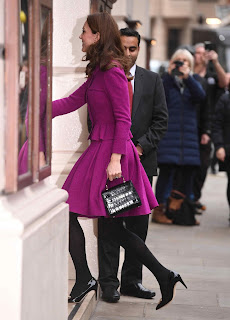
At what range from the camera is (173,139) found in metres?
9.20

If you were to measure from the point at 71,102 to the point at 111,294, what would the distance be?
1375 millimetres

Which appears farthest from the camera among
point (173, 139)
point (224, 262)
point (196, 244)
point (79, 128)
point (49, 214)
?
point (173, 139)

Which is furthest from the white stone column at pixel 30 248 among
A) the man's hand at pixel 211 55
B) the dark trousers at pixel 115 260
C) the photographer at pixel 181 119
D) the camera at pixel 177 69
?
the man's hand at pixel 211 55

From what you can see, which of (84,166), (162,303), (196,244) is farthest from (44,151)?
(196,244)

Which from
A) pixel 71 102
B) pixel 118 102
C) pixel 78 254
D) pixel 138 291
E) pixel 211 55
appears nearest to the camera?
pixel 118 102

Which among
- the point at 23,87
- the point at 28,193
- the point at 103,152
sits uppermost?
the point at 23,87

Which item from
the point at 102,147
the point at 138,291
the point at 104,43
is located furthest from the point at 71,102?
the point at 138,291

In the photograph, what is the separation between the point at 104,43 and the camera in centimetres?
484

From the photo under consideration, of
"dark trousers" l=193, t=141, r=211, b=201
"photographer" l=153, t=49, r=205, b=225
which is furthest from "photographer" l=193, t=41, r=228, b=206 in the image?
"photographer" l=153, t=49, r=205, b=225

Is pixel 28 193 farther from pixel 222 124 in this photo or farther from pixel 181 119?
pixel 222 124

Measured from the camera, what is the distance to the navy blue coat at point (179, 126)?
9.14m

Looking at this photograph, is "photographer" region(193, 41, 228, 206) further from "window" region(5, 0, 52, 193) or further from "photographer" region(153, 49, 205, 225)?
"window" region(5, 0, 52, 193)

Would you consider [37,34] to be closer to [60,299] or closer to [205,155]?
[60,299]

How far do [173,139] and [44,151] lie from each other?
538cm
